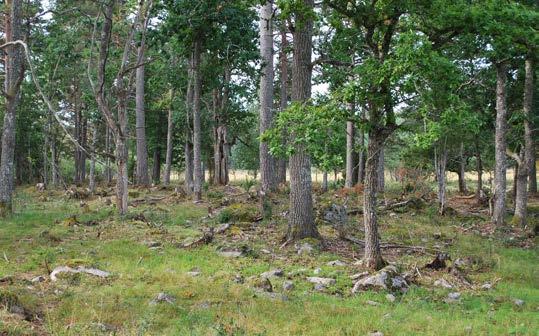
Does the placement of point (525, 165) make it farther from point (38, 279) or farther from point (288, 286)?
point (38, 279)

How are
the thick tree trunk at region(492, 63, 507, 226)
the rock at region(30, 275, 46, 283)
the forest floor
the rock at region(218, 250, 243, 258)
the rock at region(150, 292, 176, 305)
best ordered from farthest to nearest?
the thick tree trunk at region(492, 63, 507, 226) < the rock at region(218, 250, 243, 258) < the rock at region(30, 275, 46, 283) < the rock at region(150, 292, 176, 305) < the forest floor

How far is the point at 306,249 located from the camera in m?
10.9

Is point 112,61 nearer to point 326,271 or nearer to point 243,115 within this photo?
point 243,115

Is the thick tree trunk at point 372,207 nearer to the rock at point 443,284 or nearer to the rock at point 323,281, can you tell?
the rock at point 443,284

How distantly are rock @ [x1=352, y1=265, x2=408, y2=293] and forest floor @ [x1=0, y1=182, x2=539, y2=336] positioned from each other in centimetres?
16

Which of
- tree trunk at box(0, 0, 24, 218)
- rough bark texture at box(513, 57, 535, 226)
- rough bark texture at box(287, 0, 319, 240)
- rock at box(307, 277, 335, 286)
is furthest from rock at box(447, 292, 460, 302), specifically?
tree trunk at box(0, 0, 24, 218)

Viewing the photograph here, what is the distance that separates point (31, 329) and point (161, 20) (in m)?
15.0

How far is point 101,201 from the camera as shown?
2017 cm

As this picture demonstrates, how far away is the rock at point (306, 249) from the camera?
35.2ft

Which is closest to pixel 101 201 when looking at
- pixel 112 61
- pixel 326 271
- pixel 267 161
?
pixel 267 161

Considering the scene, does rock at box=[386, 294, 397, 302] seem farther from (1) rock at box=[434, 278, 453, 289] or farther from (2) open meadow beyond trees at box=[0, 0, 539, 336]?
(1) rock at box=[434, 278, 453, 289]

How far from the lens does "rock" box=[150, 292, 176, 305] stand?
6.81 metres

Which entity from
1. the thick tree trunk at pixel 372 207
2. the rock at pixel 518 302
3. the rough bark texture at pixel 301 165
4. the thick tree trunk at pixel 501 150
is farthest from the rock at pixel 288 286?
the thick tree trunk at pixel 501 150

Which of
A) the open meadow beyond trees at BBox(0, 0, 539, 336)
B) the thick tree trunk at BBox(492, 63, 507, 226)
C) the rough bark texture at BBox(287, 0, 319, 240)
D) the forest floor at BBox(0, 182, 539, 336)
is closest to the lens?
the forest floor at BBox(0, 182, 539, 336)
